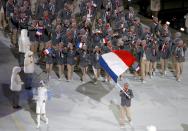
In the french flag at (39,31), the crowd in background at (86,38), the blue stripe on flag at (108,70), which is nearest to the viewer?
the blue stripe on flag at (108,70)

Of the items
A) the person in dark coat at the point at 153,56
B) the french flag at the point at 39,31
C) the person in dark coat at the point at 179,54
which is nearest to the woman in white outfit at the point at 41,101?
the french flag at the point at 39,31

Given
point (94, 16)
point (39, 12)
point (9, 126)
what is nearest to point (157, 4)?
point (94, 16)

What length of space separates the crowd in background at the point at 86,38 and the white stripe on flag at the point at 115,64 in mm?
3210

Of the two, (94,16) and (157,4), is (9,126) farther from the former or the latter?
(157,4)

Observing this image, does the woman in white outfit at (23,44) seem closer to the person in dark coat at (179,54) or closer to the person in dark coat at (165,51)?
the person in dark coat at (165,51)

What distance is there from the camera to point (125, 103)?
2347 centimetres

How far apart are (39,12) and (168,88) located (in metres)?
7.22

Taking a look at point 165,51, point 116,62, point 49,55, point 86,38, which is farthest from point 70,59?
point 165,51

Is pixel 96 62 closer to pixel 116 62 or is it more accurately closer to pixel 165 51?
pixel 165 51

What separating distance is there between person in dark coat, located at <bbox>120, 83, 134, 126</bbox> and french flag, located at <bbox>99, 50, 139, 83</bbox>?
60 cm

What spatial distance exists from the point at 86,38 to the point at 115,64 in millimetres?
4370

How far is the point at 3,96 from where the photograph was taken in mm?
A: 26141

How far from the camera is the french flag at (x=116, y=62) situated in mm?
23812

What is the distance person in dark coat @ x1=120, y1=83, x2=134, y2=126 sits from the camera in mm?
23359
